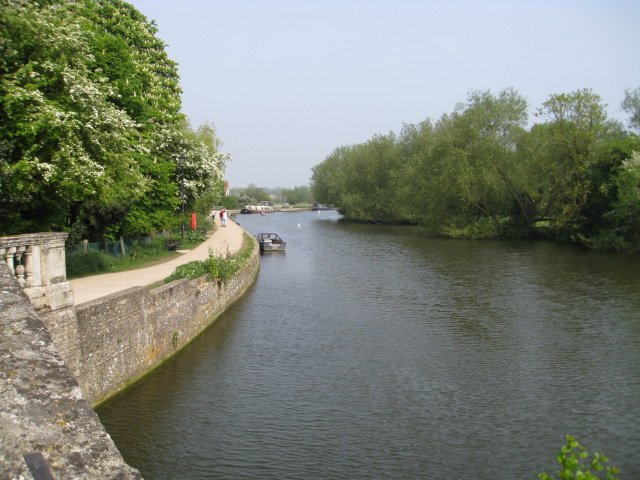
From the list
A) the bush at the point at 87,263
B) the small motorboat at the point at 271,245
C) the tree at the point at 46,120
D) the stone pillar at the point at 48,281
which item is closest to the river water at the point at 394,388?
the stone pillar at the point at 48,281

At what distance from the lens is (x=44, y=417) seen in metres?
3.93

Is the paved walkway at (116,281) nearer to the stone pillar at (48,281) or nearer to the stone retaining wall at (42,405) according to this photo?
the stone pillar at (48,281)

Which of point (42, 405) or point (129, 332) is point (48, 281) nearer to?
point (129, 332)

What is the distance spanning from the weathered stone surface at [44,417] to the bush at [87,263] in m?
15.6

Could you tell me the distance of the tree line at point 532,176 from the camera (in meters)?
38.2

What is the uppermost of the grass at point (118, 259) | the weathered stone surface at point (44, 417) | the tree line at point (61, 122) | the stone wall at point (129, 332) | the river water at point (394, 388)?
the tree line at point (61, 122)

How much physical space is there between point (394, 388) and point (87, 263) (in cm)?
1254

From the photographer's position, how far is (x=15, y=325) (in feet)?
15.2

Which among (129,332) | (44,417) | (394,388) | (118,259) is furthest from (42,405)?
(118,259)

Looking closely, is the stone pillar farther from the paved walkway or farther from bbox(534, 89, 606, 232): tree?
bbox(534, 89, 606, 232): tree

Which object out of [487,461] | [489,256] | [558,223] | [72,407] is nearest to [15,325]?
[72,407]

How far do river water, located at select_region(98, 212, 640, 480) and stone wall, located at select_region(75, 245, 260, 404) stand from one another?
405 millimetres

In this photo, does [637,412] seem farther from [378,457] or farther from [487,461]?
[378,457]

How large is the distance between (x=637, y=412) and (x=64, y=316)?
10814 millimetres
